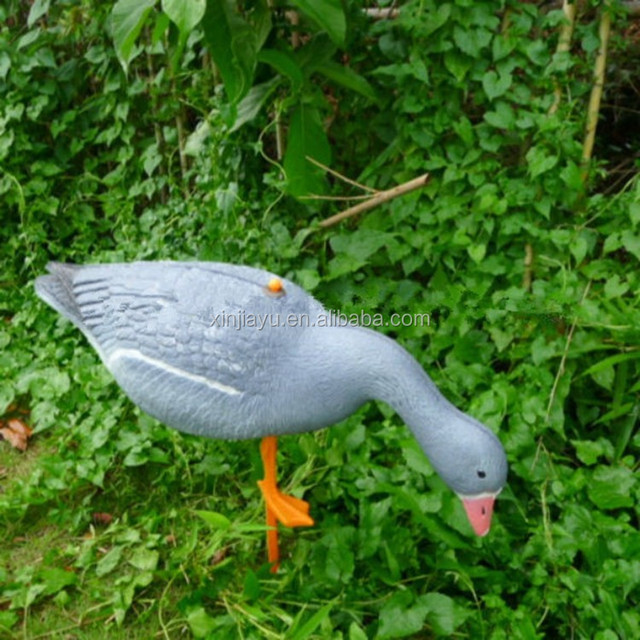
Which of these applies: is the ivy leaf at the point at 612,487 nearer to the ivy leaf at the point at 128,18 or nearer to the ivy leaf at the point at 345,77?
the ivy leaf at the point at 345,77

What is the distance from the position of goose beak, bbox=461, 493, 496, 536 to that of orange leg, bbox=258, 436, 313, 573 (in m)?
0.37

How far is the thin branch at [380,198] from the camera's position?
1.86 metres

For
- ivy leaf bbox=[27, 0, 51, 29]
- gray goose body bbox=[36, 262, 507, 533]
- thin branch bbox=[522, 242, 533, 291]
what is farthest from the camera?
ivy leaf bbox=[27, 0, 51, 29]

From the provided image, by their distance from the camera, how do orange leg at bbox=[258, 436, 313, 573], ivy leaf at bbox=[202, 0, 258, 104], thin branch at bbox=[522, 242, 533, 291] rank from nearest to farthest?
orange leg at bbox=[258, 436, 313, 573] → ivy leaf at bbox=[202, 0, 258, 104] → thin branch at bbox=[522, 242, 533, 291]

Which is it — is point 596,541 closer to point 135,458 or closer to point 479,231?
point 479,231

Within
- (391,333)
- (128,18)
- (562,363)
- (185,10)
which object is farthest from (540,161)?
(128,18)

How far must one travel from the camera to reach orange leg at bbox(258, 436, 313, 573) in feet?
4.95

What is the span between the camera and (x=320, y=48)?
2.01 m

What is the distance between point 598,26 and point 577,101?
0.19 m

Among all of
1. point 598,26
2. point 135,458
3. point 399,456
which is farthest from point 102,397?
point 598,26

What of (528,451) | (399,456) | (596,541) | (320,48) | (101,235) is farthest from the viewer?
(101,235)

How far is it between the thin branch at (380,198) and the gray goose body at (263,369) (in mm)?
594

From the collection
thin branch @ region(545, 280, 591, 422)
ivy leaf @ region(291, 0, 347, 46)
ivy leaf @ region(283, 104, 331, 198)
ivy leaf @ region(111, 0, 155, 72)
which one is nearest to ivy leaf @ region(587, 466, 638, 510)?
thin branch @ region(545, 280, 591, 422)

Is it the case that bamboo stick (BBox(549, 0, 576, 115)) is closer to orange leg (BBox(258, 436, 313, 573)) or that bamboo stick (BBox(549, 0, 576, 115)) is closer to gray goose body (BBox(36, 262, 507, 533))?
gray goose body (BBox(36, 262, 507, 533))
